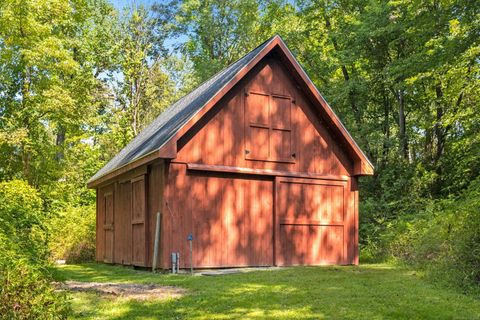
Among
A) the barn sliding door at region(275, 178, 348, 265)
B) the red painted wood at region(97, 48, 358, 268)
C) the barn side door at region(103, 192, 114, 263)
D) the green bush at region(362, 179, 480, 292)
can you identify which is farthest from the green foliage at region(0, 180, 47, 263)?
the barn side door at region(103, 192, 114, 263)

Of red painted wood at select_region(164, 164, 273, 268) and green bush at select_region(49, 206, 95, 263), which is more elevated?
red painted wood at select_region(164, 164, 273, 268)

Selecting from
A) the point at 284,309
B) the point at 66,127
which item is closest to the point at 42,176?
the point at 66,127

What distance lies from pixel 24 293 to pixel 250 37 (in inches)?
1347

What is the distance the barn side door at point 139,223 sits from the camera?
45.0 feet

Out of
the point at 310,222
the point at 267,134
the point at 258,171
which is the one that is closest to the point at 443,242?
the point at 310,222

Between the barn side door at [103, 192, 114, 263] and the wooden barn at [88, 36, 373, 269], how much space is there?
97 centimetres

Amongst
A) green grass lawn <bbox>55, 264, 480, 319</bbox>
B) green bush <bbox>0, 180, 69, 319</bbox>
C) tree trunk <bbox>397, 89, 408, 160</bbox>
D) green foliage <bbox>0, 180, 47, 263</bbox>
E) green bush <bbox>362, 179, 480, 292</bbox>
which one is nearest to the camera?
green bush <bbox>0, 180, 69, 319</bbox>

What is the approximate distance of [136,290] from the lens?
892cm

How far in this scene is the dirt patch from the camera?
8242 millimetres

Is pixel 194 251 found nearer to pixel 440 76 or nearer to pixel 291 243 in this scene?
pixel 291 243

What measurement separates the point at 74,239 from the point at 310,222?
11.1m

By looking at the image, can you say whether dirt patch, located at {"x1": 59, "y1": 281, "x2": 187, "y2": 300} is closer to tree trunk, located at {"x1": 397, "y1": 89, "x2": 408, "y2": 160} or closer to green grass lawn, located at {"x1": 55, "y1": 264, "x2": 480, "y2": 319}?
green grass lawn, located at {"x1": 55, "y1": 264, "x2": 480, "y2": 319}

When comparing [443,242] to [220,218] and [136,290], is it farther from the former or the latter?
[136,290]

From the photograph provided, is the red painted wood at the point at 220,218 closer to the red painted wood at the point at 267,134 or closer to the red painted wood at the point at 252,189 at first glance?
the red painted wood at the point at 252,189
